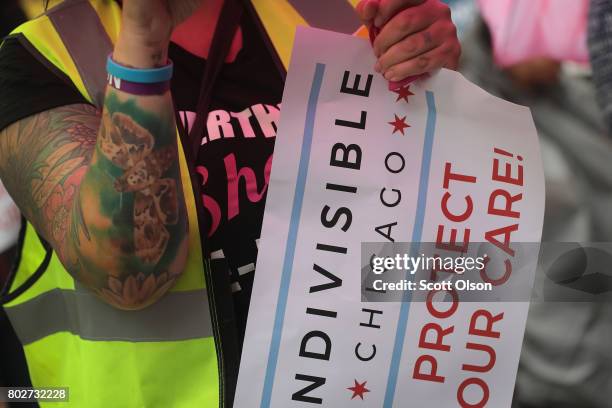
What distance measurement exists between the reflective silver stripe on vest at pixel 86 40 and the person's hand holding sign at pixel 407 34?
32cm

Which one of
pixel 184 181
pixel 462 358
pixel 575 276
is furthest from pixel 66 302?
pixel 575 276

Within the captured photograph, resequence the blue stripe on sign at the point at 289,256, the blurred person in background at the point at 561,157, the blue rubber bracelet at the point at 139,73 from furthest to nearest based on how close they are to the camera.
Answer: the blurred person in background at the point at 561,157
the blue stripe on sign at the point at 289,256
the blue rubber bracelet at the point at 139,73

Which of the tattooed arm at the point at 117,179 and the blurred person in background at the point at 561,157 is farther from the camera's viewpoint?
the blurred person in background at the point at 561,157

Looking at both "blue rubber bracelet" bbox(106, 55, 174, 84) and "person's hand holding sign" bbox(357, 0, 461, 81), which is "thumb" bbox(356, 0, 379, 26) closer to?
"person's hand holding sign" bbox(357, 0, 461, 81)

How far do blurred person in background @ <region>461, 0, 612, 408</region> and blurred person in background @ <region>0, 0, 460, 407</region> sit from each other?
0.87m

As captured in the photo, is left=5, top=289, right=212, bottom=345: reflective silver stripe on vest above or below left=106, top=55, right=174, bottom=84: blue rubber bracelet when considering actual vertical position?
below

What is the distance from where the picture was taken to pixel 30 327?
1058mm

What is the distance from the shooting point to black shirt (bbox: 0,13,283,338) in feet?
3.15

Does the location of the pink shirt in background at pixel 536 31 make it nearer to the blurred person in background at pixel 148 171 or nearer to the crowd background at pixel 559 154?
the crowd background at pixel 559 154

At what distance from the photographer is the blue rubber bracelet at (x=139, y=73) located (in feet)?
2.66

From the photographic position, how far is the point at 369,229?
925 mm

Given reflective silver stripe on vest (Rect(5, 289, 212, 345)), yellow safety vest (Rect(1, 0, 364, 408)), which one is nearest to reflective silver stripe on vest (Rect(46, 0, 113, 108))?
yellow safety vest (Rect(1, 0, 364, 408))

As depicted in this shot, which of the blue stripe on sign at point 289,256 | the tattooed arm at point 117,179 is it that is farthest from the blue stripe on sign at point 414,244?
the tattooed arm at point 117,179

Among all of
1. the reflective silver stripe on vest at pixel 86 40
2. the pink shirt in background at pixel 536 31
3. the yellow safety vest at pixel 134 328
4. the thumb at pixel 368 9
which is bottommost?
the yellow safety vest at pixel 134 328
